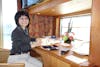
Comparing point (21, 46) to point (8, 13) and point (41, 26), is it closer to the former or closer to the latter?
point (41, 26)

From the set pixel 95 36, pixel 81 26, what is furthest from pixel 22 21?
pixel 81 26

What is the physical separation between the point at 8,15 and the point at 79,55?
8.61ft

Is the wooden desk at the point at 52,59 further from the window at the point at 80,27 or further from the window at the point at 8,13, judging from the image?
the window at the point at 8,13

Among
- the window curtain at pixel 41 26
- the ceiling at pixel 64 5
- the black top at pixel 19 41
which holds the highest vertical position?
the ceiling at pixel 64 5

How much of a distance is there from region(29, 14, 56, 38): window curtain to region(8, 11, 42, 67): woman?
4.14 feet

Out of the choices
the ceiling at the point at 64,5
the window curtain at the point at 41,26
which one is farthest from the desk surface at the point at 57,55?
the window curtain at the point at 41,26

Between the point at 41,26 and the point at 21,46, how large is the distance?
156 cm

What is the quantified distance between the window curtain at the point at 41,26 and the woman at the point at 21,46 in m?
1.26

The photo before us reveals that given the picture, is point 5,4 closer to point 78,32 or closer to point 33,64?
point 78,32

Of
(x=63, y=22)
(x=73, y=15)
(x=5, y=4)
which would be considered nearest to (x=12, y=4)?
(x=5, y=4)

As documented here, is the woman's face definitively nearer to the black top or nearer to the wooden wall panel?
the black top

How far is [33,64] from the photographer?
184 centimetres

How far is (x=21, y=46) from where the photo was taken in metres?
1.78

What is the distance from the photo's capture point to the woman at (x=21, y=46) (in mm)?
1751
